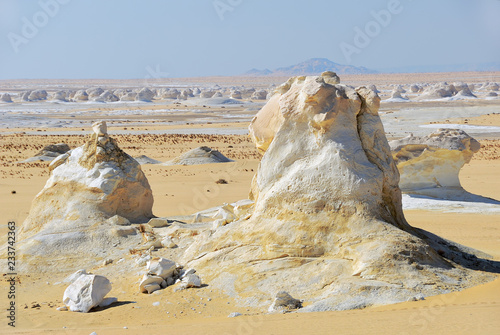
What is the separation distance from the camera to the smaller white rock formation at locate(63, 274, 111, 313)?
24.7 feet

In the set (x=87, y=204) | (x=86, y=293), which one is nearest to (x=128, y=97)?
(x=87, y=204)

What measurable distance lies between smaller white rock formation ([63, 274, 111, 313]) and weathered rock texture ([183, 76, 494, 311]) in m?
1.35

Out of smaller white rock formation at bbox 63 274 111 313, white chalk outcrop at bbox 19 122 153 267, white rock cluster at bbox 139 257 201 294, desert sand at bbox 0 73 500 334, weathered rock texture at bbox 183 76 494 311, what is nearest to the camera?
desert sand at bbox 0 73 500 334

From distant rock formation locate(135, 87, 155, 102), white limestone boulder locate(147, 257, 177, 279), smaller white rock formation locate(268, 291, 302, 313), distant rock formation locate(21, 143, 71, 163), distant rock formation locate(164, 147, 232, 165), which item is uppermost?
distant rock formation locate(135, 87, 155, 102)

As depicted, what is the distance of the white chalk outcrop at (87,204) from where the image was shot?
33.5ft

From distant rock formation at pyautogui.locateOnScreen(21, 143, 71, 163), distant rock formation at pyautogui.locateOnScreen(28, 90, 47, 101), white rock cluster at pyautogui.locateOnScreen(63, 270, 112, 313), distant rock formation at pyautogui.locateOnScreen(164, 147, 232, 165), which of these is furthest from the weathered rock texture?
distant rock formation at pyautogui.locateOnScreen(28, 90, 47, 101)

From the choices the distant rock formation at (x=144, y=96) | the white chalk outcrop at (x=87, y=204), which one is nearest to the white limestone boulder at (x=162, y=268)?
the white chalk outcrop at (x=87, y=204)

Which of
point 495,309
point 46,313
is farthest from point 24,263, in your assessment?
point 495,309

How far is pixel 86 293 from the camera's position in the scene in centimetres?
759

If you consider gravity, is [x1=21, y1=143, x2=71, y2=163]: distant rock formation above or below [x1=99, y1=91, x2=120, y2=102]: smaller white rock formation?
below

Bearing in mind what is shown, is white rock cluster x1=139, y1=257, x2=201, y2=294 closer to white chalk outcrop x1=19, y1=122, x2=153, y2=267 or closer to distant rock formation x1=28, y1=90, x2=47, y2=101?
white chalk outcrop x1=19, y1=122, x2=153, y2=267

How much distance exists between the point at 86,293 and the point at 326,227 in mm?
3185

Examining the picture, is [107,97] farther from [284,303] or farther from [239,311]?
[284,303]

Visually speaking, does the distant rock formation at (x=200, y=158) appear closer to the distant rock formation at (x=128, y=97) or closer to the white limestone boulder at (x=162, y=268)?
the white limestone boulder at (x=162, y=268)
